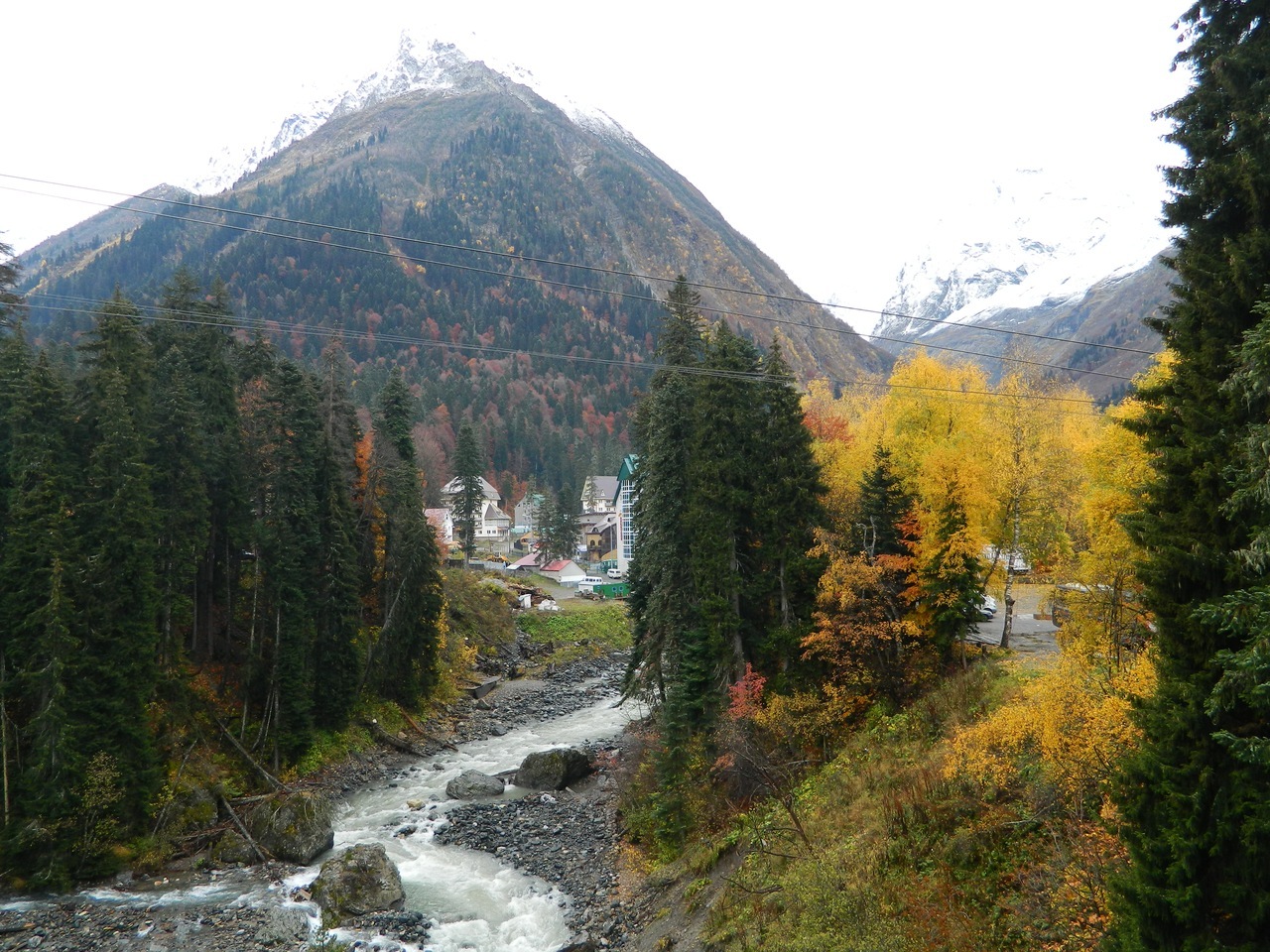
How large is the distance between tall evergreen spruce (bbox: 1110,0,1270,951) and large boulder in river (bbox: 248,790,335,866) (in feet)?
88.0

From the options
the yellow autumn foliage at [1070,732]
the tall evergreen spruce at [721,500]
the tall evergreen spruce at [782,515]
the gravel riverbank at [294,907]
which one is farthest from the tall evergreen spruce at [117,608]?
the yellow autumn foliage at [1070,732]

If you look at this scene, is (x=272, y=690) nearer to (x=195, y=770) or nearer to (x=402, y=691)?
(x=195, y=770)

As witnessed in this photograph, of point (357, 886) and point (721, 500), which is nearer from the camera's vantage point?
point (357, 886)

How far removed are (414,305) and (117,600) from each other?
17910 centimetres

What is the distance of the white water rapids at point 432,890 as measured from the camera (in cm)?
2291

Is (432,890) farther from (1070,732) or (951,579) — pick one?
(1070,732)

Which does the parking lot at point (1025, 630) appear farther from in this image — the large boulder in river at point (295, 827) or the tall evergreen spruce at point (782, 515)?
the large boulder in river at point (295, 827)

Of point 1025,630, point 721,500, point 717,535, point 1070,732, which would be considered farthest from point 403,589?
point 1070,732

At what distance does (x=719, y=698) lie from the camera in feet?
93.9

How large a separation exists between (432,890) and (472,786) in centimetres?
910

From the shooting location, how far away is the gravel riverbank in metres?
22.1

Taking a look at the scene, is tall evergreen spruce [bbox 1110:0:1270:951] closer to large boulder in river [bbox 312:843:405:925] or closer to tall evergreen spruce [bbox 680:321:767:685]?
tall evergreen spruce [bbox 680:321:767:685]

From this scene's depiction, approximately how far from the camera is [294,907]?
956 inches

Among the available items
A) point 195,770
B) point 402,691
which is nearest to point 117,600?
point 195,770
